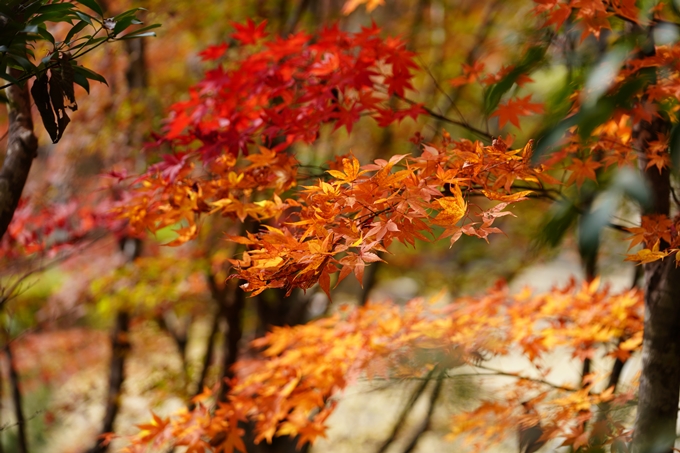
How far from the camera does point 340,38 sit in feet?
7.21

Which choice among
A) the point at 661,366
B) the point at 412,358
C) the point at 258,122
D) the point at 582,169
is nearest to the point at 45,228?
the point at 258,122

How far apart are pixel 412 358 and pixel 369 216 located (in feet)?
3.75

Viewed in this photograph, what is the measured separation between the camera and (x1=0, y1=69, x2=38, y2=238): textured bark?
1.73 metres

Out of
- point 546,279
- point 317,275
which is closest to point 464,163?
point 317,275

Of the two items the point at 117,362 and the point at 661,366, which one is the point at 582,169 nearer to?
the point at 661,366

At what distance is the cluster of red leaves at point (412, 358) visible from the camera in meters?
2.28

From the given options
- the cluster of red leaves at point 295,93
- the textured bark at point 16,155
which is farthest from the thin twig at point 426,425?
the textured bark at point 16,155

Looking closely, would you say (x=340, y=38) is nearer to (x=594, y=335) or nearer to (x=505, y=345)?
(x=505, y=345)

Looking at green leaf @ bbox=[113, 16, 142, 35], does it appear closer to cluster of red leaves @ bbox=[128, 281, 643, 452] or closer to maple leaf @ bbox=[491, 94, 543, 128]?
maple leaf @ bbox=[491, 94, 543, 128]

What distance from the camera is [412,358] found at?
94.3 inches

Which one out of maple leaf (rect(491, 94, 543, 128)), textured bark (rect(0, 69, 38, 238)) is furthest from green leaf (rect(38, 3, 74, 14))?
maple leaf (rect(491, 94, 543, 128))

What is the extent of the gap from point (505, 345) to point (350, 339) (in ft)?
2.16

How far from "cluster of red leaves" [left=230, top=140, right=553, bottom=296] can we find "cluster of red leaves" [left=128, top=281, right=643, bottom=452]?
3.11 feet

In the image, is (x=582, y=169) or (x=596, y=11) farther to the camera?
(x=582, y=169)
